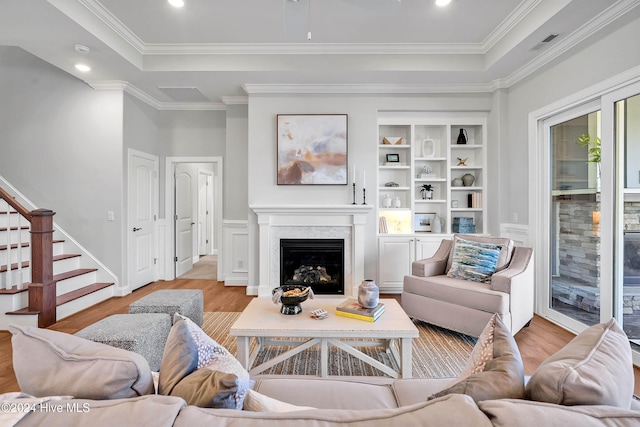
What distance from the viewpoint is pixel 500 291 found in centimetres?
283

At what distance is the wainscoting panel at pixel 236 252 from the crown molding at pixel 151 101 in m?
1.83

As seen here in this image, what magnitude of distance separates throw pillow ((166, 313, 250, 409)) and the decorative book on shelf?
126 cm

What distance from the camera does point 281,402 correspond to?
91cm

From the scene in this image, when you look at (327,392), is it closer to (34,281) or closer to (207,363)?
(207,363)

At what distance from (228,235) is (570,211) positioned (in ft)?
14.1

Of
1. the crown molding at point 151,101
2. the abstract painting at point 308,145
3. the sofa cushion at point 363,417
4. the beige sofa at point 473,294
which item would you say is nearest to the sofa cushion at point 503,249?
the beige sofa at point 473,294

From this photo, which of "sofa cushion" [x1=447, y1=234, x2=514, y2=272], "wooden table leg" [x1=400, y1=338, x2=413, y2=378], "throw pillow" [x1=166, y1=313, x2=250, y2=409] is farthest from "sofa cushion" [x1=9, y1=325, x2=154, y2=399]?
"sofa cushion" [x1=447, y1=234, x2=514, y2=272]

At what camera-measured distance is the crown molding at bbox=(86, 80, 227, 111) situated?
4.32m

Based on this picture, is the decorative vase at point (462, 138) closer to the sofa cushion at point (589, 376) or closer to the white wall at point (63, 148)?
the sofa cushion at point (589, 376)

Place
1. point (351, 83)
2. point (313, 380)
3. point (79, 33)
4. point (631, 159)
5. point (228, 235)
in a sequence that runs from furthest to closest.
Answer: point (228, 235)
point (351, 83)
point (79, 33)
point (631, 159)
point (313, 380)

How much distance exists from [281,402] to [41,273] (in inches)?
139

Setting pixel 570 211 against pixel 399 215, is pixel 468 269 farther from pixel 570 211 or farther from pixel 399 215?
pixel 399 215

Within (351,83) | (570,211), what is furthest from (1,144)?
(570,211)

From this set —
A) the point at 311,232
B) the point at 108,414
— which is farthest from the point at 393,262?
the point at 108,414
